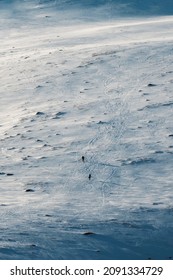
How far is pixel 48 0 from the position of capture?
21.3 metres

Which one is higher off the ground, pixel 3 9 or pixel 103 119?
pixel 103 119

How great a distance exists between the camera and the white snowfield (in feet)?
16.7

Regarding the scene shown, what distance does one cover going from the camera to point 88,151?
7281 millimetres

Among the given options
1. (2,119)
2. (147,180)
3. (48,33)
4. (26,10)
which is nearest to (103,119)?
(2,119)

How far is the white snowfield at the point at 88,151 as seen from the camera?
5.09m

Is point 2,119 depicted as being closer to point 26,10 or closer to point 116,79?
point 116,79

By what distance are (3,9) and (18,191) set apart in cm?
1595

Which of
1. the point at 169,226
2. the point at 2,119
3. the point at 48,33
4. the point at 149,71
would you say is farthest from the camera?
the point at 48,33

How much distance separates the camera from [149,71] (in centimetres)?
1064
